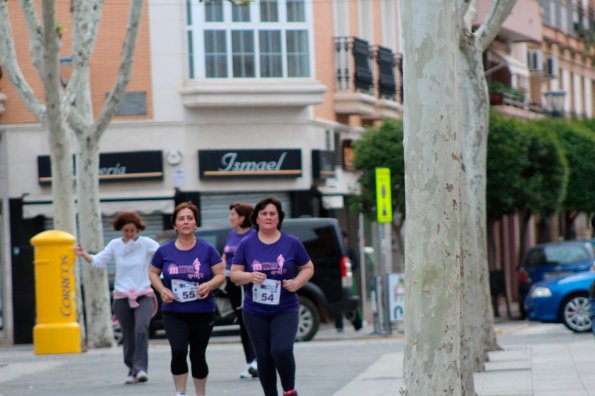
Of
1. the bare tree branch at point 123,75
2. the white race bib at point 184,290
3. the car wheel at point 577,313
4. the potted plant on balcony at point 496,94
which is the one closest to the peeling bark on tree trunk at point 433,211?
the white race bib at point 184,290

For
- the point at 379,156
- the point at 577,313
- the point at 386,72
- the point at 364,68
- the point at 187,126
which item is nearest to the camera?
the point at 577,313

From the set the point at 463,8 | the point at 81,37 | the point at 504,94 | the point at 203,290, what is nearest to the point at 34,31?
the point at 81,37

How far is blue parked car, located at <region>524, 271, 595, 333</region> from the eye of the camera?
2650 centimetres

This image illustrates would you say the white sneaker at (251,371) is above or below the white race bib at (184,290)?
below

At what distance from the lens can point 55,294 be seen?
22719 millimetres

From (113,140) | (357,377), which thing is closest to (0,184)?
(113,140)

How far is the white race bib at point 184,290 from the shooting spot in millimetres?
12867

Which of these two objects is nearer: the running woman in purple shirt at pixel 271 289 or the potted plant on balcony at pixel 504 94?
the running woman in purple shirt at pixel 271 289

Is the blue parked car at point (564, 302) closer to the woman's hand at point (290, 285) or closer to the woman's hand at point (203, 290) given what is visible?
the woman's hand at point (203, 290)

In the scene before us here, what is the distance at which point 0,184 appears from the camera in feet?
106

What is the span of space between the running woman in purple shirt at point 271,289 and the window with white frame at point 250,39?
20.9 metres

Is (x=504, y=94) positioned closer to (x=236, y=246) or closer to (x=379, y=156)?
(x=379, y=156)

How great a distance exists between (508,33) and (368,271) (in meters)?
14.7

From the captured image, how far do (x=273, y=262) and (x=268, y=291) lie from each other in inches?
8.7
